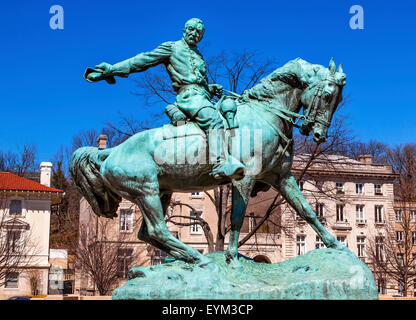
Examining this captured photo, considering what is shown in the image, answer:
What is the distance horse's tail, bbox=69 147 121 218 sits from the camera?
675cm

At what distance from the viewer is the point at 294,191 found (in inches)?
265

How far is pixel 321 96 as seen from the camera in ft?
21.3

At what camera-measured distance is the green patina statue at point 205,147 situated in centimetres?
636

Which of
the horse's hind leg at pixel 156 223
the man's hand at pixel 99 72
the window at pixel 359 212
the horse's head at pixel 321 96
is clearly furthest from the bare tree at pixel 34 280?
the horse's head at pixel 321 96

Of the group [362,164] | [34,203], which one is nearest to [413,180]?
[362,164]

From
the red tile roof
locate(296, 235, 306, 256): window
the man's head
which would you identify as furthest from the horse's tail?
locate(296, 235, 306, 256): window

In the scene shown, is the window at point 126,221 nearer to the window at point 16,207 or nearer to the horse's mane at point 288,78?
the window at point 16,207

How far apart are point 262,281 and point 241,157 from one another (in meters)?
1.44

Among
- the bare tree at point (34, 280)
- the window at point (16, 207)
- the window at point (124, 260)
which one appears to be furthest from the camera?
the window at point (16, 207)

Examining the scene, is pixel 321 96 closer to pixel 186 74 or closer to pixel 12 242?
pixel 186 74

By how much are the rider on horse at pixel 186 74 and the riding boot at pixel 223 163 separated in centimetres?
1

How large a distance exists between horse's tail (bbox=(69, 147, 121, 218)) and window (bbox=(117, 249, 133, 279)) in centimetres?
2777
